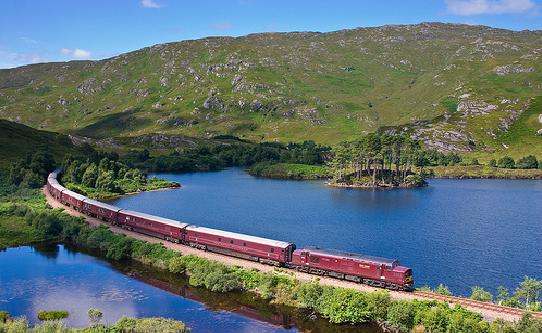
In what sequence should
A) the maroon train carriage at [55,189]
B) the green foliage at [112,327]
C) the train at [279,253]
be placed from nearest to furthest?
the green foliage at [112,327], the train at [279,253], the maroon train carriage at [55,189]

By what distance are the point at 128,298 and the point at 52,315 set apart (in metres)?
10.3

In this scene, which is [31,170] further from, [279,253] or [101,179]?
[279,253]

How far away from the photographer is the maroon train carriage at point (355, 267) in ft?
204

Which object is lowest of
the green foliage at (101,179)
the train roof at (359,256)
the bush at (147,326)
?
the bush at (147,326)

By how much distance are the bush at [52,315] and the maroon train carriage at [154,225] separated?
2934cm

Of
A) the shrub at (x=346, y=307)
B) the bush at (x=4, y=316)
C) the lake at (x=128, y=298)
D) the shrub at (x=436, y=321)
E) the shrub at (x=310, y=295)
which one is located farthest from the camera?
the shrub at (x=310, y=295)

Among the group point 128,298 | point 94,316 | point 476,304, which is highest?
point 476,304

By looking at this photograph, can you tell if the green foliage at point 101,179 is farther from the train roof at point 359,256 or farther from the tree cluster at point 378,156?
the train roof at point 359,256

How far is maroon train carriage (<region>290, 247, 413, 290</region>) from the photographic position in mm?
62156

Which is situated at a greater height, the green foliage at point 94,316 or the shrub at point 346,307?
the shrub at point 346,307

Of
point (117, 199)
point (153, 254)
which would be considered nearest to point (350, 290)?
point (153, 254)

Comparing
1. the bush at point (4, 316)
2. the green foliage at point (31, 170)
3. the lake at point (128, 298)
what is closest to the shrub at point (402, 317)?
the lake at point (128, 298)

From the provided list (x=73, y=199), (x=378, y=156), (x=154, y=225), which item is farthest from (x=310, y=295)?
(x=378, y=156)

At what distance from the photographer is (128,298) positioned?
6581cm
